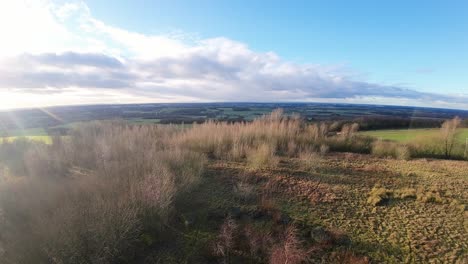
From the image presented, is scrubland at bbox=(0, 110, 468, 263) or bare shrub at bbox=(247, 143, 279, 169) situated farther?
bare shrub at bbox=(247, 143, 279, 169)

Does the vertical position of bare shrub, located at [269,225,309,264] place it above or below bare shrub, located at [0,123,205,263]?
below

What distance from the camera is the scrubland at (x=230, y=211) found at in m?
6.75

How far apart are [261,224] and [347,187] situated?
20.9ft

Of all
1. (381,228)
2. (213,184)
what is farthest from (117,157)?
(381,228)

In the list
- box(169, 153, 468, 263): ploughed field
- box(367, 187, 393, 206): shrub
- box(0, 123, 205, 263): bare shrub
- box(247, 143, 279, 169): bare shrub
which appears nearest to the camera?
box(0, 123, 205, 263): bare shrub

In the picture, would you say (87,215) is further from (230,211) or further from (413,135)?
(413,135)

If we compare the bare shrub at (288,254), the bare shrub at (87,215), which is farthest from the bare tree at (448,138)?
the bare shrub at (288,254)

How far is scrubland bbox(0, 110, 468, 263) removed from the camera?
266 inches

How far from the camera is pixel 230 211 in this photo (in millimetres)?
10430

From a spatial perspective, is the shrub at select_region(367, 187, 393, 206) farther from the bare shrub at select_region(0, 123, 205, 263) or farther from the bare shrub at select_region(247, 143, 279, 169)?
the bare shrub at select_region(0, 123, 205, 263)

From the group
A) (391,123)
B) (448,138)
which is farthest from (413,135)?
(391,123)

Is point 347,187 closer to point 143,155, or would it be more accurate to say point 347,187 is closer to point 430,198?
point 430,198

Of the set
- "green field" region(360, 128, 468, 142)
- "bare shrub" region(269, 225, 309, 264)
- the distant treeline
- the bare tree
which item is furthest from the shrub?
the distant treeline

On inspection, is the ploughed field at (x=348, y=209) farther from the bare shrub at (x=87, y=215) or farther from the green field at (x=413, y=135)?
the green field at (x=413, y=135)
